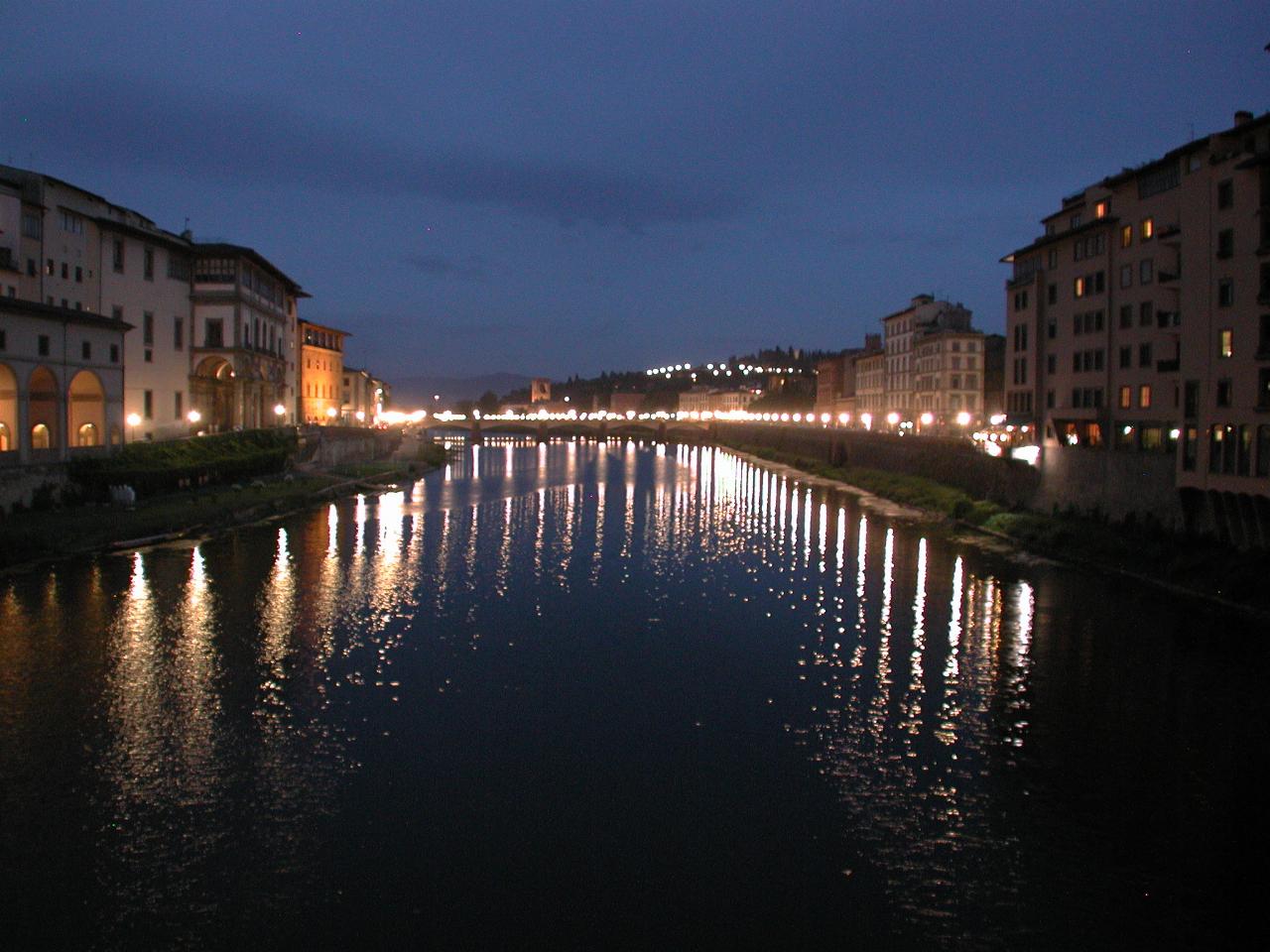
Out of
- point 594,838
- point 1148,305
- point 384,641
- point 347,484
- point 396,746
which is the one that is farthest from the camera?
point 347,484

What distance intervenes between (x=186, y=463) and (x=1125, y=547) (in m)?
30.1

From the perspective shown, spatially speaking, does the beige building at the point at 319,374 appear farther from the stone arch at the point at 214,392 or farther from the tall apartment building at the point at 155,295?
the stone arch at the point at 214,392

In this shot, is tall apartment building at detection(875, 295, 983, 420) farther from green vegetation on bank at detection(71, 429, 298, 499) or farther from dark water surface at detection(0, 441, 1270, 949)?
dark water surface at detection(0, 441, 1270, 949)

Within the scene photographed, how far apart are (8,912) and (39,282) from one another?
31.9 m

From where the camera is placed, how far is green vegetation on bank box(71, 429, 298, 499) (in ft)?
104

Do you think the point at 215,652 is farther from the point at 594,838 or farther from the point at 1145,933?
the point at 1145,933

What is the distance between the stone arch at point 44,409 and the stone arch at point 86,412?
0.95 meters

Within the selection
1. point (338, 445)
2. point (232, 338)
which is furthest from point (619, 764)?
point (338, 445)

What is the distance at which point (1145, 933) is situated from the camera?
9375mm

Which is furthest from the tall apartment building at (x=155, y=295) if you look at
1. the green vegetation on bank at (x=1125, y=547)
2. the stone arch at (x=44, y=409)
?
the green vegetation on bank at (x=1125, y=547)

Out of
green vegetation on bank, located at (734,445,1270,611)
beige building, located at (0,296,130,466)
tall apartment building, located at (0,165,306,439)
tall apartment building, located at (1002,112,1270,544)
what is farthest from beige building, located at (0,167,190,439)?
tall apartment building, located at (1002,112,1270,544)

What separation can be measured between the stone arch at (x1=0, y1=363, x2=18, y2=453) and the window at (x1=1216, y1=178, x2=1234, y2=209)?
31.2 meters

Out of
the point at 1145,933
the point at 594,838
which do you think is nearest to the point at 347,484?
the point at 594,838

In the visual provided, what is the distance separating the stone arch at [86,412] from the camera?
116 feet
